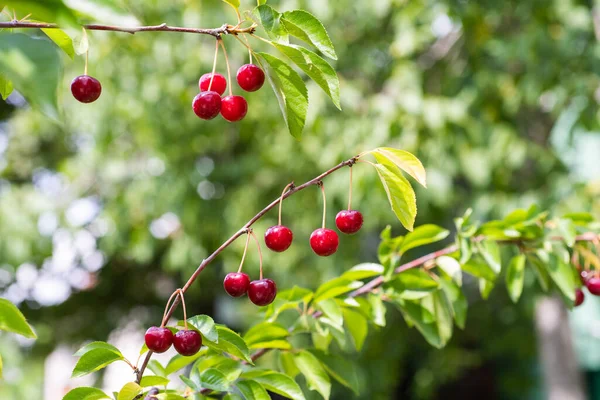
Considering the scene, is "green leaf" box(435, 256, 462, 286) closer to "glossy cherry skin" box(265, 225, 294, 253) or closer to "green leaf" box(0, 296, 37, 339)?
"glossy cherry skin" box(265, 225, 294, 253)

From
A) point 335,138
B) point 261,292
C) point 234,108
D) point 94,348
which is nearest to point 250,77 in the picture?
point 234,108

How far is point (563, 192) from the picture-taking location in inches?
116

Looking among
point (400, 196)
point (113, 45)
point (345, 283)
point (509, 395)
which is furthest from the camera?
point (509, 395)

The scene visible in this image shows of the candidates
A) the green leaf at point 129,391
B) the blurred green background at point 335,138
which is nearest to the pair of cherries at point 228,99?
the green leaf at point 129,391

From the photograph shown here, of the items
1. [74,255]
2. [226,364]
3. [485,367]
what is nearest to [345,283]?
[226,364]

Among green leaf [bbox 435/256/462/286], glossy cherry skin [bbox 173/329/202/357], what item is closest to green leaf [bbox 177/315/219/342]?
glossy cherry skin [bbox 173/329/202/357]

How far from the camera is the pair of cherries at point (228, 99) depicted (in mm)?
781

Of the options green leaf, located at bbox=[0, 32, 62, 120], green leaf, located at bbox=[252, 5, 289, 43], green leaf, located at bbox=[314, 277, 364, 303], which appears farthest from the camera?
green leaf, located at bbox=[314, 277, 364, 303]

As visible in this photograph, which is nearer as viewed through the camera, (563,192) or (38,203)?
(563,192)

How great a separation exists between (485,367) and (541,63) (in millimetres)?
3888

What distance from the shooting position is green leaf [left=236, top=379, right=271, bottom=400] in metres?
0.81

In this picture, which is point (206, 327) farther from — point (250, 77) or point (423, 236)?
point (423, 236)

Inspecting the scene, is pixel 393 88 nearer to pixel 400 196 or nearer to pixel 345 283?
pixel 345 283

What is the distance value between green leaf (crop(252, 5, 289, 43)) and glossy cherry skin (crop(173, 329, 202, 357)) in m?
0.33
